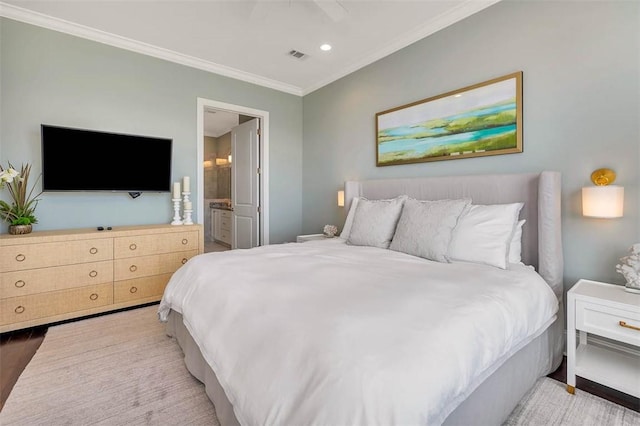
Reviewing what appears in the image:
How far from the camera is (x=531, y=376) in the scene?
5.38 feet

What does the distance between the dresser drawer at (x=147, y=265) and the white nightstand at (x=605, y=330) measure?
11.1ft

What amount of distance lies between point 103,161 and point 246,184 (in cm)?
197

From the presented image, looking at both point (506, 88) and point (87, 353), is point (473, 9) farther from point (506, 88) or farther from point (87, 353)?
point (87, 353)

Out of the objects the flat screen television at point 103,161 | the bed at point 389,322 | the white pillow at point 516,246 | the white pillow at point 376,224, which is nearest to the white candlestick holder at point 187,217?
the flat screen television at point 103,161

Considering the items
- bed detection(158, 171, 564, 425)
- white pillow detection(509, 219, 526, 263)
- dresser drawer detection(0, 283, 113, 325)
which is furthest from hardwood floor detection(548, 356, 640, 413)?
dresser drawer detection(0, 283, 113, 325)

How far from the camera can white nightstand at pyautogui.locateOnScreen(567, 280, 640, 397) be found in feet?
4.99

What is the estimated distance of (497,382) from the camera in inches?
52.7

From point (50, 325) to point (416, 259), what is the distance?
126 inches

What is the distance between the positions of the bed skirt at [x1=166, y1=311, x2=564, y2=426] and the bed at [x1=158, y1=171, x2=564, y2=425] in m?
0.01

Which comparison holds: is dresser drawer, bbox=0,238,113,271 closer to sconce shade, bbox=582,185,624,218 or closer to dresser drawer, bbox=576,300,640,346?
dresser drawer, bbox=576,300,640,346

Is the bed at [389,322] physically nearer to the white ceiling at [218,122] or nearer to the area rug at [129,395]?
the area rug at [129,395]

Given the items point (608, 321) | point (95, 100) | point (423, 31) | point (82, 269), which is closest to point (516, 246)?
point (608, 321)

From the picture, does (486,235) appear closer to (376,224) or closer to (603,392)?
(376,224)

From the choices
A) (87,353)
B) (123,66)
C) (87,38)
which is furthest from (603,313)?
(87,38)
